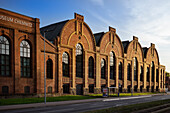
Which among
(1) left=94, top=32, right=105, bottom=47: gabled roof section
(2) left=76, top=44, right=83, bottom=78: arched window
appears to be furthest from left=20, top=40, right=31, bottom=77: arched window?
(1) left=94, top=32, right=105, bottom=47: gabled roof section

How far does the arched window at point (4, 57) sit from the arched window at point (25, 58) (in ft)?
8.21

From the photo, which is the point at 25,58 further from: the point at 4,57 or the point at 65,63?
the point at 65,63

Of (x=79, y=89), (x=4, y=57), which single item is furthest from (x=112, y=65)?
(x=4, y=57)

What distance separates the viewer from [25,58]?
32.9m

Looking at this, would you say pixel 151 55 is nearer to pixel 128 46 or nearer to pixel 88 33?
pixel 128 46

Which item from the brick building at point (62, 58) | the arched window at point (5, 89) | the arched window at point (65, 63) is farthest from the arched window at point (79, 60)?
the arched window at point (5, 89)

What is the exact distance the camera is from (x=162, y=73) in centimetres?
8594

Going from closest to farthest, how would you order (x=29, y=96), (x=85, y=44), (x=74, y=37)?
(x=29, y=96), (x=74, y=37), (x=85, y=44)

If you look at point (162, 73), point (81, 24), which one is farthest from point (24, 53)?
point (162, 73)

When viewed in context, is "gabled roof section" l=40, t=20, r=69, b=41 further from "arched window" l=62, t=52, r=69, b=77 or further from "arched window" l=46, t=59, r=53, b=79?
"arched window" l=46, t=59, r=53, b=79

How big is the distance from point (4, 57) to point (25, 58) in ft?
12.3

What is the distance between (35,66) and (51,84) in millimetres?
5371

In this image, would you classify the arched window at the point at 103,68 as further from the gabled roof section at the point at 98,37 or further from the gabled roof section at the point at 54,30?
the gabled roof section at the point at 54,30

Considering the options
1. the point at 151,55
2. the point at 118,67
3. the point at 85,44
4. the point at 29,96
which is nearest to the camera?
the point at 29,96
